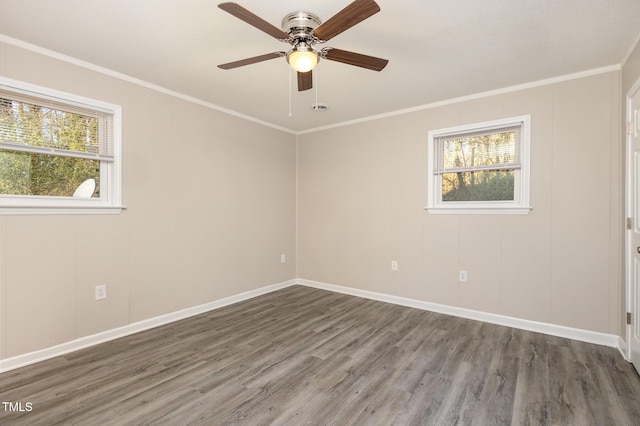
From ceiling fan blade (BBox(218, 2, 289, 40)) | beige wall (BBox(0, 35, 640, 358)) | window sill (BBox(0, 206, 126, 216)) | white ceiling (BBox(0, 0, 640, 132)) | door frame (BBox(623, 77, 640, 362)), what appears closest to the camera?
ceiling fan blade (BBox(218, 2, 289, 40))

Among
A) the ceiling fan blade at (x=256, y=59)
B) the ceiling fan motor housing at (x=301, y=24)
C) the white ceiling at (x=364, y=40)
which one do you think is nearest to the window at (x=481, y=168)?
the white ceiling at (x=364, y=40)

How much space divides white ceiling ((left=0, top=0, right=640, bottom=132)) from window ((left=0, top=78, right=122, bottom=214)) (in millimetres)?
428

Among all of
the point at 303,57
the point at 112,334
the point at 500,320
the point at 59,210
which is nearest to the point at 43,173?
the point at 59,210

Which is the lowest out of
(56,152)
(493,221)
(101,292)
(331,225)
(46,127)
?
(101,292)

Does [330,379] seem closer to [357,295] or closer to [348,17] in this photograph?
[357,295]

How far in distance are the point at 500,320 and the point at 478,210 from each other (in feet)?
3.88

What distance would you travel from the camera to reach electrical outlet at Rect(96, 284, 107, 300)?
2773 millimetres

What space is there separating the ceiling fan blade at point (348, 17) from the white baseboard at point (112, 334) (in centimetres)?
305

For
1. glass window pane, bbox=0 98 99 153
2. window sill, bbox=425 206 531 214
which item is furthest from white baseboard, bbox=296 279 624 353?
glass window pane, bbox=0 98 99 153

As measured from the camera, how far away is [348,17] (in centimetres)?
163

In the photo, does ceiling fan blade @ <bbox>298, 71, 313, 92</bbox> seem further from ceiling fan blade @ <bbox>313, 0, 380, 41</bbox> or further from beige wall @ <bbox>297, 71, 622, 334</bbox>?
beige wall @ <bbox>297, 71, 622, 334</bbox>

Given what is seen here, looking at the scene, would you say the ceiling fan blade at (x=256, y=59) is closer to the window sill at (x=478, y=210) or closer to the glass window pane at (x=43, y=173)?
the glass window pane at (x=43, y=173)

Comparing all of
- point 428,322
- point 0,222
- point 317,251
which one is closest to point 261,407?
point 428,322

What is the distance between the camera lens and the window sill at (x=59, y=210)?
2321 mm
